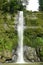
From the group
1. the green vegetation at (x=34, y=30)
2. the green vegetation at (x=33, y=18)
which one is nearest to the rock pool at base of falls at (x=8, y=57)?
the green vegetation at (x=34, y=30)

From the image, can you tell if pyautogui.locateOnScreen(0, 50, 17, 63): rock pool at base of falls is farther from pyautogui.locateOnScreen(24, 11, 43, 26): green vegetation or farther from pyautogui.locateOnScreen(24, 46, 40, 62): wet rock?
pyautogui.locateOnScreen(24, 11, 43, 26): green vegetation

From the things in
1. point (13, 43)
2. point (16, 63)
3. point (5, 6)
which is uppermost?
point (5, 6)

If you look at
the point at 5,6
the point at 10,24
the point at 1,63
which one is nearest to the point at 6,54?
the point at 1,63

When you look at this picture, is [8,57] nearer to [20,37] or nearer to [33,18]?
[20,37]

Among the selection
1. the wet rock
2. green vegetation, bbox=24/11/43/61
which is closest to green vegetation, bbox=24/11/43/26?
green vegetation, bbox=24/11/43/61

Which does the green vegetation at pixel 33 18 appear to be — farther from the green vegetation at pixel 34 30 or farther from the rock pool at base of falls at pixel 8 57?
the rock pool at base of falls at pixel 8 57

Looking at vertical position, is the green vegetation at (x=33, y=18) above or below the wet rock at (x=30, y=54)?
above

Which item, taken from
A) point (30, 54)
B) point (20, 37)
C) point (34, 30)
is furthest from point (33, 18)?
point (30, 54)

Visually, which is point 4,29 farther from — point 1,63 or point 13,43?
point 1,63
